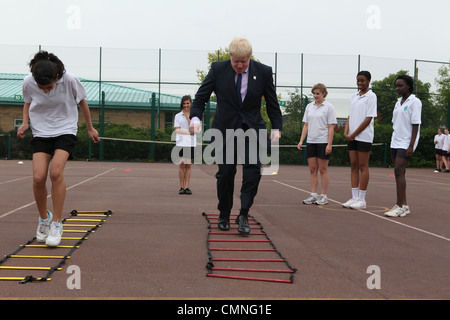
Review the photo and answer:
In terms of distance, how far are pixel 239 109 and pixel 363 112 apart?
292 cm

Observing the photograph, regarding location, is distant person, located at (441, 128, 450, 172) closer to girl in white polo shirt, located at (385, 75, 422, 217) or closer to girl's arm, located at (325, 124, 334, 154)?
girl's arm, located at (325, 124, 334, 154)

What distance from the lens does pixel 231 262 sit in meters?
3.84

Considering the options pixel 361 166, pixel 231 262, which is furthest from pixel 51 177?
pixel 361 166

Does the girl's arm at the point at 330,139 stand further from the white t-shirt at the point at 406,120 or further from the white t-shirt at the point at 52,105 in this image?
the white t-shirt at the point at 52,105

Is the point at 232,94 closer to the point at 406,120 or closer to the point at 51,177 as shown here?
the point at 51,177

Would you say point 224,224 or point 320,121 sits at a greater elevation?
point 320,121

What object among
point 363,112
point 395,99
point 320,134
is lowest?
point 320,134

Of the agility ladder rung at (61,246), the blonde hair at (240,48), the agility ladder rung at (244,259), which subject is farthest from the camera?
the blonde hair at (240,48)

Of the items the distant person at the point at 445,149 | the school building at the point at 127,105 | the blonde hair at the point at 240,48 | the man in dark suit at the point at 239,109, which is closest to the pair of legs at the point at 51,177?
the man in dark suit at the point at 239,109

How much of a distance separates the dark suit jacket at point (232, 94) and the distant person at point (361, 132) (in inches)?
100

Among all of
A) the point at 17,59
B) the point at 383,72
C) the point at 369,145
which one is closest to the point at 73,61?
the point at 17,59

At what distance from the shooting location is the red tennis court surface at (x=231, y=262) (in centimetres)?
306

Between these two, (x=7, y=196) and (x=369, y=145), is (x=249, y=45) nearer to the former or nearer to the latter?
(x=369, y=145)

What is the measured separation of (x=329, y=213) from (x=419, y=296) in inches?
148
